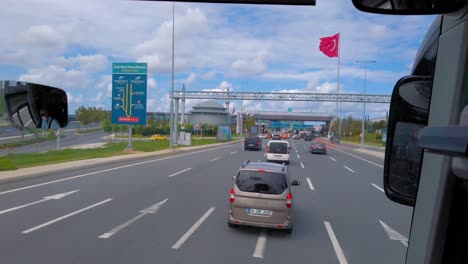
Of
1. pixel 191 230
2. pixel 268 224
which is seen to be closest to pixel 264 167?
pixel 268 224

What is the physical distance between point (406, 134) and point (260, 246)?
5911 millimetres

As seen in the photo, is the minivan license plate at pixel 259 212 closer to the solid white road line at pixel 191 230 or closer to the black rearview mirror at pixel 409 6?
the solid white road line at pixel 191 230

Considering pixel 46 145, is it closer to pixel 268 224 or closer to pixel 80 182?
pixel 80 182

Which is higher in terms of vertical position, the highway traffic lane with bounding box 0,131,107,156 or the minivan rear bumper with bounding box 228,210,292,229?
the minivan rear bumper with bounding box 228,210,292,229

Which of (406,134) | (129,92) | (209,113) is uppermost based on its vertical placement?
(129,92)

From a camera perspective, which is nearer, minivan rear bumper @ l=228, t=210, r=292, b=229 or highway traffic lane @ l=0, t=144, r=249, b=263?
highway traffic lane @ l=0, t=144, r=249, b=263

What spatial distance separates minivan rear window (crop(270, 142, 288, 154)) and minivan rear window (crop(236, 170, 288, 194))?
750 inches

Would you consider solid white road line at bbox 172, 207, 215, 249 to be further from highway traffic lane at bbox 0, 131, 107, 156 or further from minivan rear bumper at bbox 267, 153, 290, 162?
highway traffic lane at bbox 0, 131, 107, 156

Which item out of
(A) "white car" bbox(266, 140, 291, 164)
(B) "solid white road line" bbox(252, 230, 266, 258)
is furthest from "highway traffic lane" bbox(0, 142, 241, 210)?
(A) "white car" bbox(266, 140, 291, 164)

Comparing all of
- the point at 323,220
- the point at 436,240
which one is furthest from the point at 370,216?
the point at 436,240

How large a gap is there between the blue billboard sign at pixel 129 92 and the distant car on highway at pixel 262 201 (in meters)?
26.4

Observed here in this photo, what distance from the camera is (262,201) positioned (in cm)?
873

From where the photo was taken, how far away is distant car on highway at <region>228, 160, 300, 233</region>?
28.2ft

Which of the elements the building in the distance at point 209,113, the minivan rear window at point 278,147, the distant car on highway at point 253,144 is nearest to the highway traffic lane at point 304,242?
the minivan rear window at point 278,147
